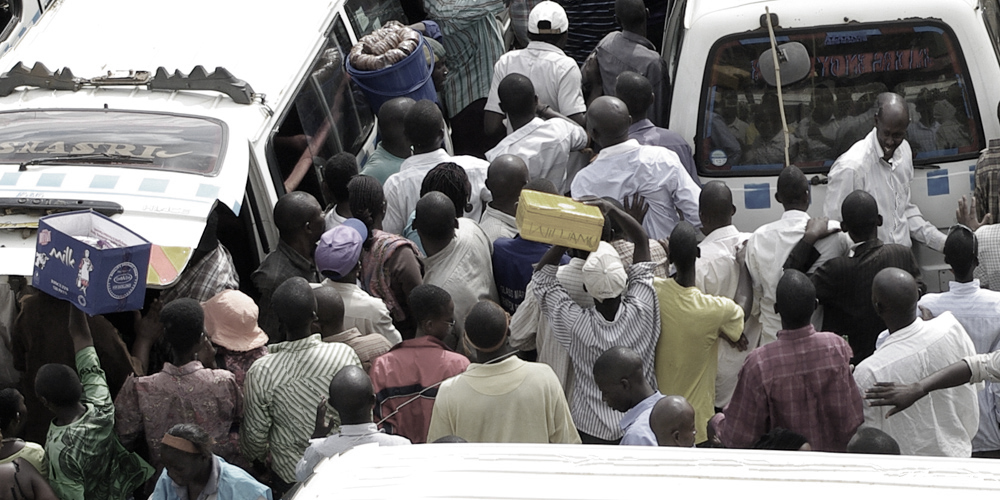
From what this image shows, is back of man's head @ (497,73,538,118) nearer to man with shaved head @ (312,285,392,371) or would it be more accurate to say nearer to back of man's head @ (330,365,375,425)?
man with shaved head @ (312,285,392,371)

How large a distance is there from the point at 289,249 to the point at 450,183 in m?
0.87

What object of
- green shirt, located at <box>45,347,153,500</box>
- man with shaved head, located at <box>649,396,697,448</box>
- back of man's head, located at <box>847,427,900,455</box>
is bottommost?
green shirt, located at <box>45,347,153,500</box>

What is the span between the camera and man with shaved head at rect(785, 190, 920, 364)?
19.6 ft

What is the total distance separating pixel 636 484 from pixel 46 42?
538 centimetres

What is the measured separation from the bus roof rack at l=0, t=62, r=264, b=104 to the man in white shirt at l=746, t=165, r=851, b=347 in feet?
8.57

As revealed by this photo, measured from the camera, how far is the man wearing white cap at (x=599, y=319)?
5.59m

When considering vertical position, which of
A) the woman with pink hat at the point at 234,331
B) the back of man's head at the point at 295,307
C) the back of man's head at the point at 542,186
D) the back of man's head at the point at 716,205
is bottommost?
the woman with pink hat at the point at 234,331

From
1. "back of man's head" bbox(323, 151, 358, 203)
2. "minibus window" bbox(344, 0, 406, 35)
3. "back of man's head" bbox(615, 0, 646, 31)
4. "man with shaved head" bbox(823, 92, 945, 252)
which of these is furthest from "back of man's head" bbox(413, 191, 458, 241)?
"back of man's head" bbox(615, 0, 646, 31)

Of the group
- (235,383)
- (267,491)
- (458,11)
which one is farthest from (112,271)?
(458,11)

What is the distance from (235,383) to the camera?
5.69 metres

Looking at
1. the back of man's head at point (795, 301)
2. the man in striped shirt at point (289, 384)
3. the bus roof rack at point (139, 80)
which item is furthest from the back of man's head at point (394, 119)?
the back of man's head at point (795, 301)

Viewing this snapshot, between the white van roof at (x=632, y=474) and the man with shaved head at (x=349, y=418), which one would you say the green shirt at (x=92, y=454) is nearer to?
the man with shaved head at (x=349, y=418)

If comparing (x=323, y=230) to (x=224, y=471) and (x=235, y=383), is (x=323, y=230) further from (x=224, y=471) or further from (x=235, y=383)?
(x=224, y=471)

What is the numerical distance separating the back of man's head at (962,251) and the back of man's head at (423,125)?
2716 mm
